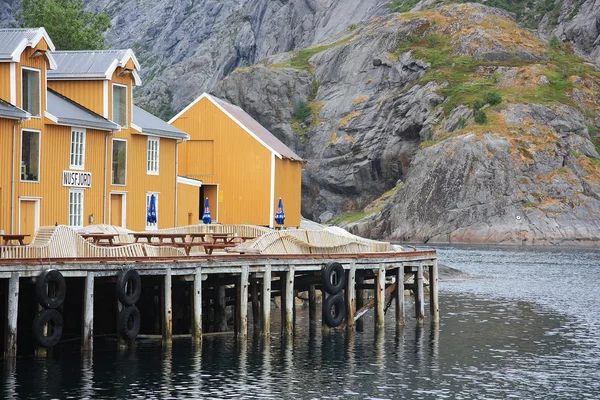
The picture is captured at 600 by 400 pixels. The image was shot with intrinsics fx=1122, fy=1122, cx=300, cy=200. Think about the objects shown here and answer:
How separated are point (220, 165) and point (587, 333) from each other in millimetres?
27816

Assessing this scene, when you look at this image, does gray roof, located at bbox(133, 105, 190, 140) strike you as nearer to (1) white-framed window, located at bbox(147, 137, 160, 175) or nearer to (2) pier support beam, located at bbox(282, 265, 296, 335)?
(1) white-framed window, located at bbox(147, 137, 160, 175)

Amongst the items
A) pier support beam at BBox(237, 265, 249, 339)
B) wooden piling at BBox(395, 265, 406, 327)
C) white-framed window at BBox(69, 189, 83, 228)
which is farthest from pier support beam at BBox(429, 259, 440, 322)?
white-framed window at BBox(69, 189, 83, 228)

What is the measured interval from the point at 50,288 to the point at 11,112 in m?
12.3

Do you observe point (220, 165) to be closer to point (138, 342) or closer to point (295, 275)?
point (295, 275)

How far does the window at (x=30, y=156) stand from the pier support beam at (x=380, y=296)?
14910mm

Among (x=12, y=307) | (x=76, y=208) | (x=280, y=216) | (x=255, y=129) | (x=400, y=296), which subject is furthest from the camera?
(x=255, y=129)

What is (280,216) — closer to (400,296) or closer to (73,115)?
(73,115)

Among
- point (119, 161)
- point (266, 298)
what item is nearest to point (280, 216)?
point (119, 161)

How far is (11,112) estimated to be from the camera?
146 ft

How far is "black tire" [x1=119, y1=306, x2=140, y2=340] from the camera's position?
3753 centimetres

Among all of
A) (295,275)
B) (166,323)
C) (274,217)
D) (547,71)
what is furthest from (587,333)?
(547,71)

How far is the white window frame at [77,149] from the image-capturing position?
162 ft

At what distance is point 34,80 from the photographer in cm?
4772

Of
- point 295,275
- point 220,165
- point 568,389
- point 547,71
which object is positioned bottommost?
point 568,389
